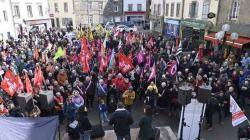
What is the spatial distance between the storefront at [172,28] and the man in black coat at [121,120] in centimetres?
2403

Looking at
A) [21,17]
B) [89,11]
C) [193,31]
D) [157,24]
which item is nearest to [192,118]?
[193,31]

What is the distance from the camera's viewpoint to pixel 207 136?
10.2m

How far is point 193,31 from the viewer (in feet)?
89.7

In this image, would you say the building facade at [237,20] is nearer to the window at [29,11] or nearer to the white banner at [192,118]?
the white banner at [192,118]

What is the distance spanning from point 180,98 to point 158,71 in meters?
5.98

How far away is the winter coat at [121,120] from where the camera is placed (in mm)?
7535

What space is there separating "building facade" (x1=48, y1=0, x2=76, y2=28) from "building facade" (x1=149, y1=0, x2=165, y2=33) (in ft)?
56.0

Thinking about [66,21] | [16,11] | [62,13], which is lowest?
[66,21]

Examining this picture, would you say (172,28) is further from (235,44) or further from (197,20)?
(235,44)

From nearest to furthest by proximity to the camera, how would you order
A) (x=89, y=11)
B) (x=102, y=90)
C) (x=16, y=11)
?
(x=102, y=90)
(x=16, y=11)
(x=89, y=11)

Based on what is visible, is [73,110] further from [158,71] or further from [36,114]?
[158,71]

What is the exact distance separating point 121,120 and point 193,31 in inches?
→ 856

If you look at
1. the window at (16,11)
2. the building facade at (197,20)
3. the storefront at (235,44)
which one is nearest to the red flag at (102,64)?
the storefront at (235,44)

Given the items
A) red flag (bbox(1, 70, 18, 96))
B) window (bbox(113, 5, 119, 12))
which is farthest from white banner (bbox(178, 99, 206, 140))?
window (bbox(113, 5, 119, 12))
